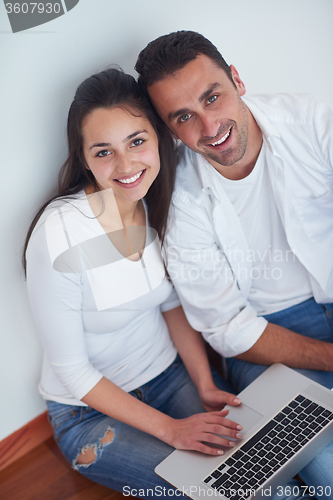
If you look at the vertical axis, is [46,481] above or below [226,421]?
below

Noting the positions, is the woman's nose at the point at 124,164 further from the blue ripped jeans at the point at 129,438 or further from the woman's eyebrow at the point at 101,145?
the blue ripped jeans at the point at 129,438

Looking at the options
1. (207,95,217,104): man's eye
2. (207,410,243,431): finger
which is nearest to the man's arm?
(207,410,243,431): finger

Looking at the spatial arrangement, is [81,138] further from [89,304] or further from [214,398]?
[214,398]

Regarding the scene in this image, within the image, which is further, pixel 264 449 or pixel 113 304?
pixel 113 304

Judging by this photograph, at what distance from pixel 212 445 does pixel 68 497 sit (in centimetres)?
53

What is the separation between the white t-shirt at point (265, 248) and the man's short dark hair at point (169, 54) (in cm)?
31

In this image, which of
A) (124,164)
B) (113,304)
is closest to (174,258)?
(113,304)

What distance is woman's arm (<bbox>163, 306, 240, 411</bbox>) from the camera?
1321 millimetres

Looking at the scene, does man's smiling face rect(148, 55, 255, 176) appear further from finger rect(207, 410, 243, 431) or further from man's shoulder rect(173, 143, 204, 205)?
finger rect(207, 410, 243, 431)

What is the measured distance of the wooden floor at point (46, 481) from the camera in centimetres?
137

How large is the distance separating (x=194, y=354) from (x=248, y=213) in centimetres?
47

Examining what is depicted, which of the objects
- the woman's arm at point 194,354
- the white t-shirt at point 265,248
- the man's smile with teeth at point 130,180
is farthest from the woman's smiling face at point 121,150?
the woman's arm at point 194,354

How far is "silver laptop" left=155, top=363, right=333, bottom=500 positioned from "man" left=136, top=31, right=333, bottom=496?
17cm

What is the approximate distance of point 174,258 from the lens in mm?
1303
